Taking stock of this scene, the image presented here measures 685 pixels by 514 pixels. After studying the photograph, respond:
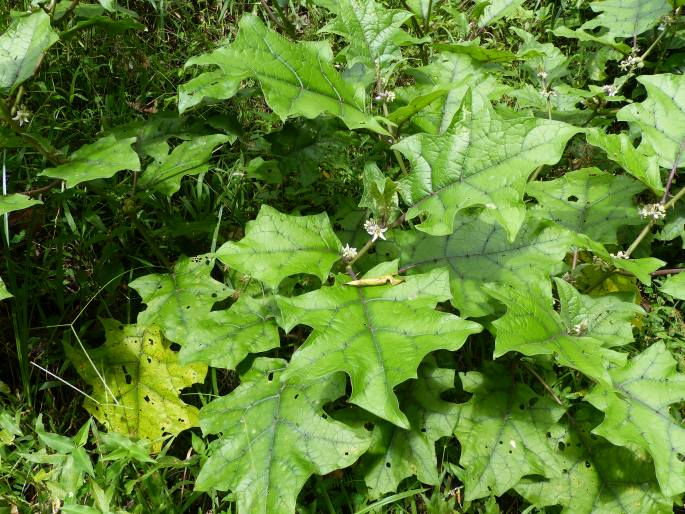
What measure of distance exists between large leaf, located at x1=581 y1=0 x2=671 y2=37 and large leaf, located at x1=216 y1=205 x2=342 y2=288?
2.25 meters

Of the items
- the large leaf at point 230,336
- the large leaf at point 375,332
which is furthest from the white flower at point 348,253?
the large leaf at point 230,336

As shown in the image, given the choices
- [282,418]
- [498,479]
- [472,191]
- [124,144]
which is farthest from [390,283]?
[124,144]

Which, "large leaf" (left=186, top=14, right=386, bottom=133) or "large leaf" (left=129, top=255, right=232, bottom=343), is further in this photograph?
"large leaf" (left=129, top=255, right=232, bottom=343)

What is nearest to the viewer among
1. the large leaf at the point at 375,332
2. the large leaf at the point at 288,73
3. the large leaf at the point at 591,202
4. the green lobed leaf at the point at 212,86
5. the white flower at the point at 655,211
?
the large leaf at the point at 375,332

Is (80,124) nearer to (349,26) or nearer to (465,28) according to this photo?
(349,26)

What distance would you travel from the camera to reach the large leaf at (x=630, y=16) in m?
3.75

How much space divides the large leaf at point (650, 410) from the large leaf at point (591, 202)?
24.7 inches

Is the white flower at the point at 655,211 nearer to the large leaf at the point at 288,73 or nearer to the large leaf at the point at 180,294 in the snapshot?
the large leaf at the point at 288,73

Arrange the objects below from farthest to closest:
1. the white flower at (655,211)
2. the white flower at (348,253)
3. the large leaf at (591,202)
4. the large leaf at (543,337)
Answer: the large leaf at (591,202) → the white flower at (655,211) → the white flower at (348,253) → the large leaf at (543,337)

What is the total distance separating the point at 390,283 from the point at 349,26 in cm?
114

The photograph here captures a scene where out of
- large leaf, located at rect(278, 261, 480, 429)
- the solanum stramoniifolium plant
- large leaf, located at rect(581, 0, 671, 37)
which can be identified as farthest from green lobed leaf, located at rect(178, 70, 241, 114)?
large leaf, located at rect(581, 0, 671, 37)

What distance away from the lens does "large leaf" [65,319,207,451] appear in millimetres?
2887

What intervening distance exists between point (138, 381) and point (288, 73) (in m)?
1.50

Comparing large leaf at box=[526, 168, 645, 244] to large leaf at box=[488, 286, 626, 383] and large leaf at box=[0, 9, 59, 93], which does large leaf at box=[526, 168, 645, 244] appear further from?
large leaf at box=[0, 9, 59, 93]
